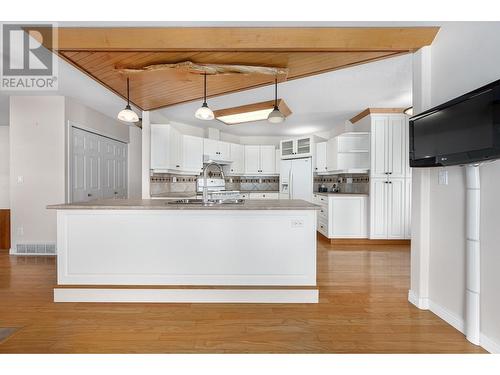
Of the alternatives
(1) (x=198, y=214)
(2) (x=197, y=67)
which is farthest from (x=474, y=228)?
(2) (x=197, y=67)

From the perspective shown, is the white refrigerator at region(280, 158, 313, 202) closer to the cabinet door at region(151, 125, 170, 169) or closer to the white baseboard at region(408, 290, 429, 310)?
the cabinet door at region(151, 125, 170, 169)

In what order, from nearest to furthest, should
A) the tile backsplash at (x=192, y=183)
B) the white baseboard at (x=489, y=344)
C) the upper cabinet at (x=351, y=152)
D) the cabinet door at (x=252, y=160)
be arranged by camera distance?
the white baseboard at (x=489, y=344), the upper cabinet at (x=351, y=152), the tile backsplash at (x=192, y=183), the cabinet door at (x=252, y=160)

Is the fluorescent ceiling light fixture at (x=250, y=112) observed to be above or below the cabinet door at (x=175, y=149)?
above

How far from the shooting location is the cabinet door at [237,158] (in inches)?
258

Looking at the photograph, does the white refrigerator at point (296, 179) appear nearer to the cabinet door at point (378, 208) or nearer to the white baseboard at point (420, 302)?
the cabinet door at point (378, 208)

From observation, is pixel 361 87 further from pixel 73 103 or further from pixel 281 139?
pixel 73 103

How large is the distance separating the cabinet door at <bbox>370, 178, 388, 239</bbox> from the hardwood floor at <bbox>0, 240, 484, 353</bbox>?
192 centimetres

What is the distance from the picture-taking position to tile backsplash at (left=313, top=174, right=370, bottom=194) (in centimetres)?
518

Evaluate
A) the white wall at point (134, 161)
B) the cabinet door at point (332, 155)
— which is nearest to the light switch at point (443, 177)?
the cabinet door at point (332, 155)

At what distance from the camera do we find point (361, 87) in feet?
12.3

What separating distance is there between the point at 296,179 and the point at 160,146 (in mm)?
3220

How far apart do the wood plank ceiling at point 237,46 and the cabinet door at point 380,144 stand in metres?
2.18

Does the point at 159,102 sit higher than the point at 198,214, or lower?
higher
